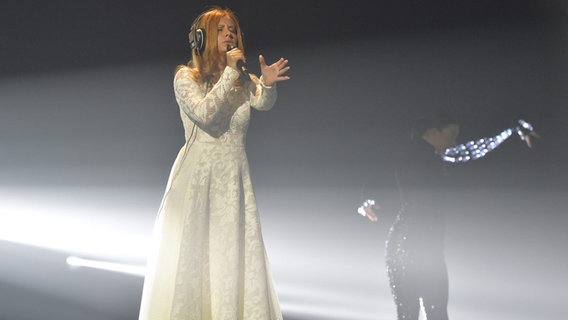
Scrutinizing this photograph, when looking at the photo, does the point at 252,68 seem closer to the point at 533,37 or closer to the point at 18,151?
the point at 533,37

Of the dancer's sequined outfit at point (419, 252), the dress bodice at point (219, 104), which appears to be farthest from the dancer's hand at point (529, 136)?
the dress bodice at point (219, 104)

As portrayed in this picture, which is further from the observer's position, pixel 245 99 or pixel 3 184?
pixel 3 184

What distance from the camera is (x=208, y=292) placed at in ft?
7.71

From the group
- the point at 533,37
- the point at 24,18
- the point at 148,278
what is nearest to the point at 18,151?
the point at 24,18

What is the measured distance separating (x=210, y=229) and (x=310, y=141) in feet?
4.92

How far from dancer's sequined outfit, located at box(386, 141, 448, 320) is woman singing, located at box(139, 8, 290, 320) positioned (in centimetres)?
90

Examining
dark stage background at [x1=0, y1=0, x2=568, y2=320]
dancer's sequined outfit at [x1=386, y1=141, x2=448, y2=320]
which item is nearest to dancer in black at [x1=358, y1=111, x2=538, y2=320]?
dancer's sequined outfit at [x1=386, y1=141, x2=448, y2=320]

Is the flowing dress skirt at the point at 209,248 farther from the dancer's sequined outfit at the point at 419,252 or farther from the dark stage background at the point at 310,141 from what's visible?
the dark stage background at the point at 310,141

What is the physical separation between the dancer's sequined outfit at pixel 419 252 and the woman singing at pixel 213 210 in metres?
0.90

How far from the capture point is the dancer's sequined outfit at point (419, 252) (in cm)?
309

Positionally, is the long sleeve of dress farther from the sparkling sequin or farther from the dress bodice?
the sparkling sequin

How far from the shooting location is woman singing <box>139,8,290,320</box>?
7.50 ft

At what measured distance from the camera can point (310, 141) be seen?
12.4 feet

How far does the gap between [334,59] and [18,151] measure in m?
1.89
